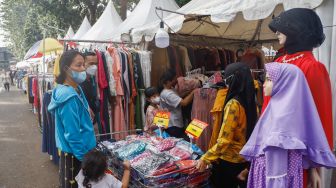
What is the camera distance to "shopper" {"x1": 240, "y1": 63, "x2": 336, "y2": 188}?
5.18ft

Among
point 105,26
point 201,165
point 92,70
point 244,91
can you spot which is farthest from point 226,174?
point 105,26

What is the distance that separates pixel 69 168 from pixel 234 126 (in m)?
1.67

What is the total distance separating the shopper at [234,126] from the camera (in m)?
2.36

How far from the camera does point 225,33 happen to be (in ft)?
21.6

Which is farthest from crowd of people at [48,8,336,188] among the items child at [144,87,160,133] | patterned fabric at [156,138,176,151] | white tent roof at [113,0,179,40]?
white tent roof at [113,0,179,40]

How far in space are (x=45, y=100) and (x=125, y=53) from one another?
74.5 inches

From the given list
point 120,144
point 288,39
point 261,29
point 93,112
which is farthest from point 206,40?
point 288,39

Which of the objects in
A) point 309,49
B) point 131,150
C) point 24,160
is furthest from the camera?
point 24,160

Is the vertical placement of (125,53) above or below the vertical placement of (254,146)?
above

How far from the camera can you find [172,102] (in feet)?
13.3

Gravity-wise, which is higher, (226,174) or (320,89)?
(320,89)

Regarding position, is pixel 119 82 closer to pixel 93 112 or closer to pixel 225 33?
pixel 93 112

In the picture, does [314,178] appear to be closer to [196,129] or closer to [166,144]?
[196,129]

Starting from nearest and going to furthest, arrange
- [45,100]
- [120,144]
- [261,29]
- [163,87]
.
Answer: [120,144]
[163,87]
[45,100]
[261,29]
